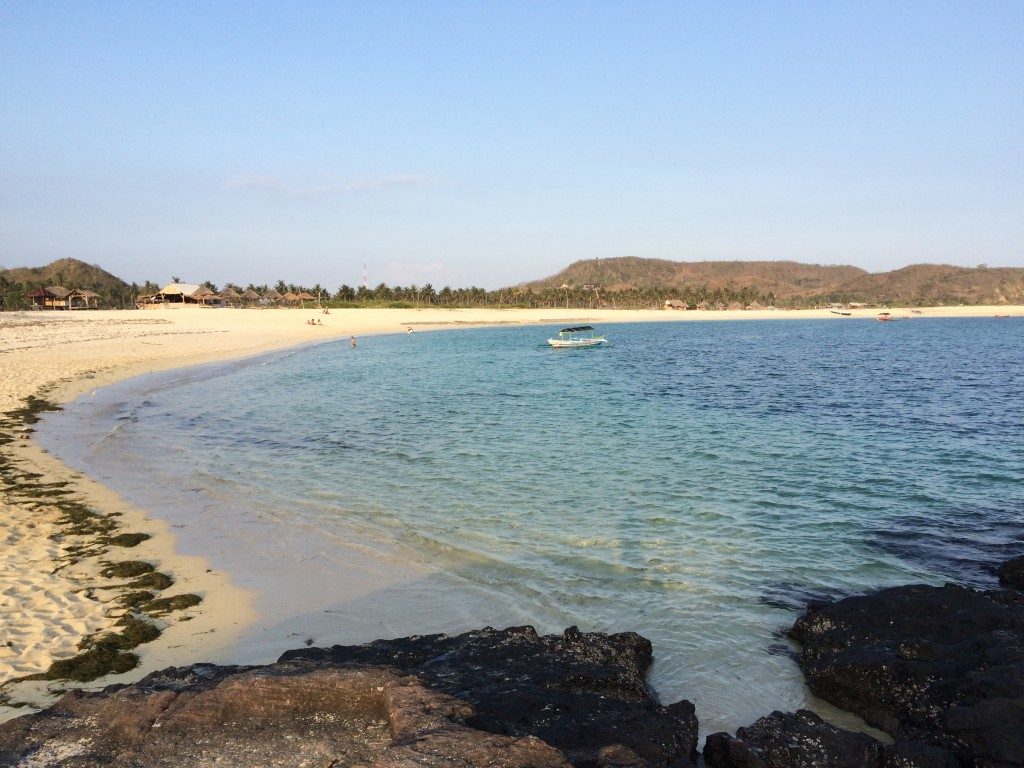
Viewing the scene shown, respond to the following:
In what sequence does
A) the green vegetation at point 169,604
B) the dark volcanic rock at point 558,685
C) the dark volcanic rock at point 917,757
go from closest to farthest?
the dark volcanic rock at point 558,685 → the dark volcanic rock at point 917,757 → the green vegetation at point 169,604

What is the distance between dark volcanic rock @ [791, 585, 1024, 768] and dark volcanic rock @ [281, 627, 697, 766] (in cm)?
194

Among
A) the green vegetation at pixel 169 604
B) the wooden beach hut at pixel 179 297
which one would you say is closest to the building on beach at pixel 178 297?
the wooden beach hut at pixel 179 297

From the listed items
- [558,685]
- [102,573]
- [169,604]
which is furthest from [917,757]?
[102,573]

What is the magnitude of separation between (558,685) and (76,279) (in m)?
173

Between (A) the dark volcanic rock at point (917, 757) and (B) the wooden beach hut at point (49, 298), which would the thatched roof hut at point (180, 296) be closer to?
(B) the wooden beach hut at point (49, 298)

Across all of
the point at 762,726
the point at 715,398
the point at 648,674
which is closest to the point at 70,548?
the point at 648,674

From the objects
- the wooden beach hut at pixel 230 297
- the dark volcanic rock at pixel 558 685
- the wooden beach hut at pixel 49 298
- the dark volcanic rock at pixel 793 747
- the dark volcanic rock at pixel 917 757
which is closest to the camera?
the dark volcanic rock at pixel 558 685

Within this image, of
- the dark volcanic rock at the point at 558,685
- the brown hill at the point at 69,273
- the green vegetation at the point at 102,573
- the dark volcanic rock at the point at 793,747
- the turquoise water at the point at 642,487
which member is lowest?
the turquoise water at the point at 642,487

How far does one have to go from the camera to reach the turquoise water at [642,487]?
30.9 feet

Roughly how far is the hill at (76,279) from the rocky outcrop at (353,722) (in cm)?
11683

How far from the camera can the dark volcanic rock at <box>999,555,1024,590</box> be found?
9.56 m

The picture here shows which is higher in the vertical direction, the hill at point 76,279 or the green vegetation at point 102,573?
the hill at point 76,279

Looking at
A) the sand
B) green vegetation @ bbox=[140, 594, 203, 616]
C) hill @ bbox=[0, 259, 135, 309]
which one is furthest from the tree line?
green vegetation @ bbox=[140, 594, 203, 616]

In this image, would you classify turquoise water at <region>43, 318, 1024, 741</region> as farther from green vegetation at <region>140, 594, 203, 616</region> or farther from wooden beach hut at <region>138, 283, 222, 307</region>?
wooden beach hut at <region>138, 283, 222, 307</region>
